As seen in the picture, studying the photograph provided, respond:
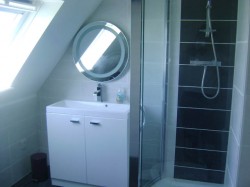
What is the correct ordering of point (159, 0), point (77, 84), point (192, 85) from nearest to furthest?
point (159, 0)
point (192, 85)
point (77, 84)

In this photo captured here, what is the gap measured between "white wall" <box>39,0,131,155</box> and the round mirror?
0.07 m

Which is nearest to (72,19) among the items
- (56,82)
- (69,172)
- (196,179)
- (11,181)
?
(56,82)

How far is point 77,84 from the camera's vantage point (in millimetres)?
2826

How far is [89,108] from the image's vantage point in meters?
2.71

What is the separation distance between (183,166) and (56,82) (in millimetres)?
1683

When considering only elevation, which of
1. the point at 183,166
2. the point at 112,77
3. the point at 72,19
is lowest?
the point at 183,166

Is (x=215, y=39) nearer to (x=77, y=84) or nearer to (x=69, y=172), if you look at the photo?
(x=77, y=84)

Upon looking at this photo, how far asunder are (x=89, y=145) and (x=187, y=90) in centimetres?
110

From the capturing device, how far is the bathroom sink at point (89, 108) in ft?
7.83

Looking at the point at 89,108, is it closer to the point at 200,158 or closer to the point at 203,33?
the point at 200,158

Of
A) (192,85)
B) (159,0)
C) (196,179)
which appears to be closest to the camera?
(159,0)

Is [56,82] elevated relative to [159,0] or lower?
lower

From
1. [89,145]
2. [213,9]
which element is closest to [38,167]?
[89,145]

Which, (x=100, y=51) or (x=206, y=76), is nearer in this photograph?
(x=206, y=76)
